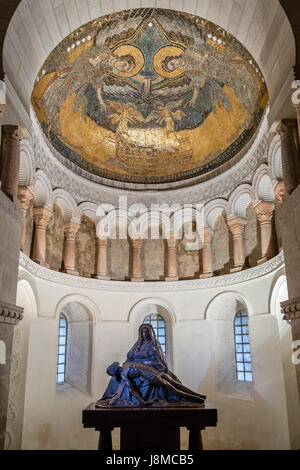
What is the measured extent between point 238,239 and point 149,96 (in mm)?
6602

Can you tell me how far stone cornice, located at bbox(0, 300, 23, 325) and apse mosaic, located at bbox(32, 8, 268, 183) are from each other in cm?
784

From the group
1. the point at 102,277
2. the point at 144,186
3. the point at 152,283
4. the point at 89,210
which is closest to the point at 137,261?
the point at 152,283

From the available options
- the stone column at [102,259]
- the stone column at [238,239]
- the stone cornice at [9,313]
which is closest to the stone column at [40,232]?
the stone column at [102,259]

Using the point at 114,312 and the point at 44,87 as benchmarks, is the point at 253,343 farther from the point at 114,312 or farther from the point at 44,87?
the point at 44,87

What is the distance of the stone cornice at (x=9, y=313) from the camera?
19.2 ft

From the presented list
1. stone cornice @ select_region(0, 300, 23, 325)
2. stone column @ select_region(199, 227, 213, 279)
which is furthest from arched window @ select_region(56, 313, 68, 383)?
stone cornice @ select_region(0, 300, 23, 325)

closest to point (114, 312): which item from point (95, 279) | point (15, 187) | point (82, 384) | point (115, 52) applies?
point (95, 279)

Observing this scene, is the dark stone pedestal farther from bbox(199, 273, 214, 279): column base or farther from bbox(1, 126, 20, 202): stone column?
bbox(199, 273, 214, 279): column base

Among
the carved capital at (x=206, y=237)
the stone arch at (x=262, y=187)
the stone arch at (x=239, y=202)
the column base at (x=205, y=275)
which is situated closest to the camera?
the stone arch at (x=262, y=187)

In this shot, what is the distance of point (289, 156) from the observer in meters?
6.89

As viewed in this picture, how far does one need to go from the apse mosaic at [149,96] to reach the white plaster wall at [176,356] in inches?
196

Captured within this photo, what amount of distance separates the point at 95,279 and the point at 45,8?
8760 mm

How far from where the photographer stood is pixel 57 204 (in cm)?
1392

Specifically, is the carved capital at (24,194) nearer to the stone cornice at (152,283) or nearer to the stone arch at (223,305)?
the stone cornice at (152,283)
